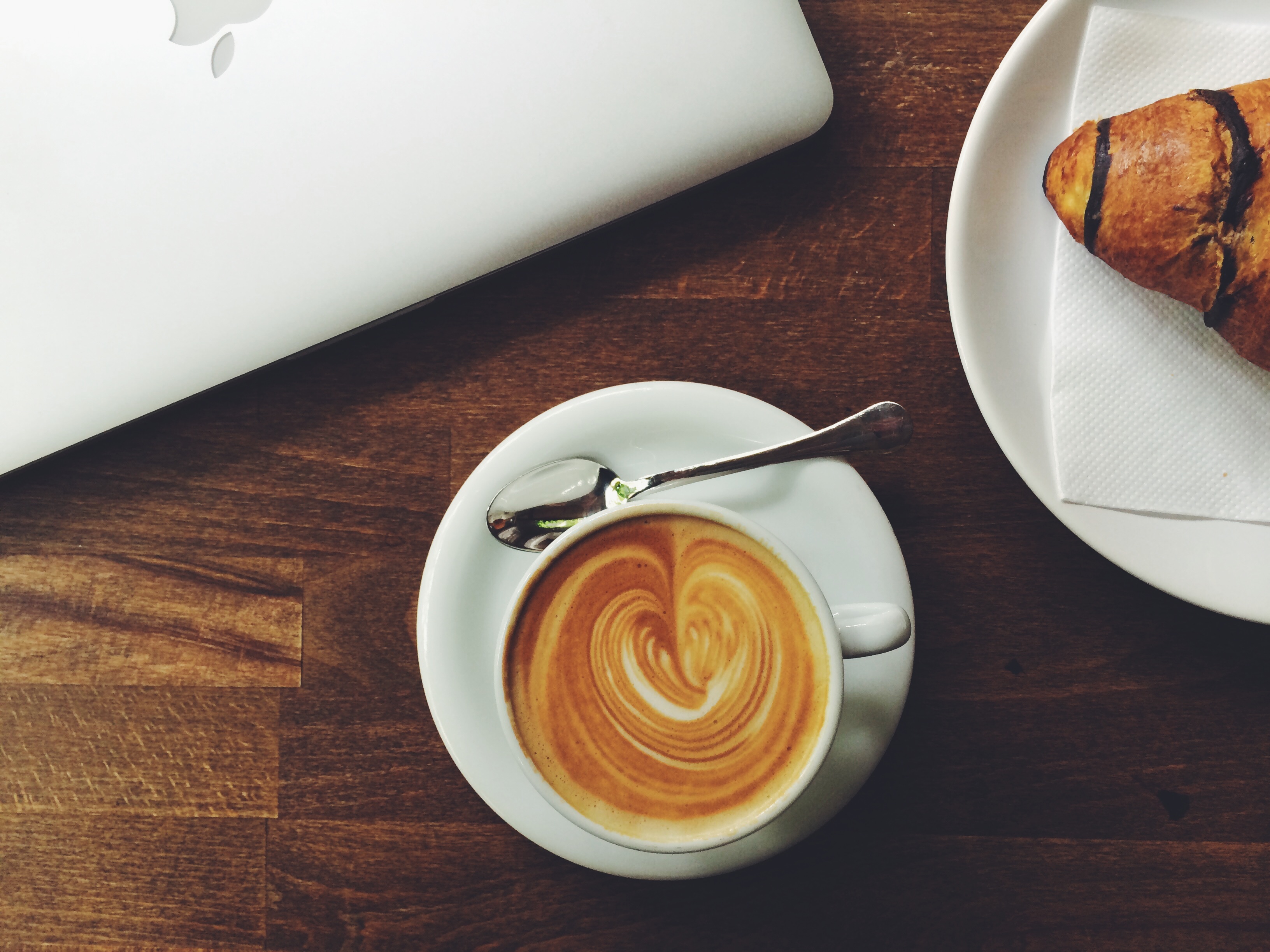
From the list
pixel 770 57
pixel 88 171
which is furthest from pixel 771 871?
pixel 88 171

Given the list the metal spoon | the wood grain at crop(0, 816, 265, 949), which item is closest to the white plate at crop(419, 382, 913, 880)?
the metal spoon

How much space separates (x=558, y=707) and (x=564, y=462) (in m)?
0.19

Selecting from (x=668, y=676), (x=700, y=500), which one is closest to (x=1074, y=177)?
(x=700, y=500)

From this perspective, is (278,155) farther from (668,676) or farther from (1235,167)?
(1235,167)

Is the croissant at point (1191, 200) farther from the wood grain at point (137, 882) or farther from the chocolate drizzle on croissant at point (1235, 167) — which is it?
the wood grain at point (137, 882)

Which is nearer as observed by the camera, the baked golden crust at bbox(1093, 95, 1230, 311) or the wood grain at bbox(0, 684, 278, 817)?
the baked golden crust at bbox(1093, 95, 1230, 311)

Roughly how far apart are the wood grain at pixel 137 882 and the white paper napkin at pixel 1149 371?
785mm

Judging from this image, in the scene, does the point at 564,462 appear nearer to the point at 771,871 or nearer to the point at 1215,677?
the point at 771,871

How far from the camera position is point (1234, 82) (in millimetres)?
673

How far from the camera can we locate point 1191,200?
606mm

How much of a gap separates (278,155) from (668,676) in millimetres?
478

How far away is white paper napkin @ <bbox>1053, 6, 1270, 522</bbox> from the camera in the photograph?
26.1 inches

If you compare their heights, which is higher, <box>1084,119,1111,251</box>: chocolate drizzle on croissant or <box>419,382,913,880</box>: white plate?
<box>1084,119,1111,251</box>: chocolate drizzle on croissant

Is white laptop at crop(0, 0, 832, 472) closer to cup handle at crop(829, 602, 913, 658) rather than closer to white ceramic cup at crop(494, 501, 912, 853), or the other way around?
white ceramic cup at crop(494, 501, 912, 853)
